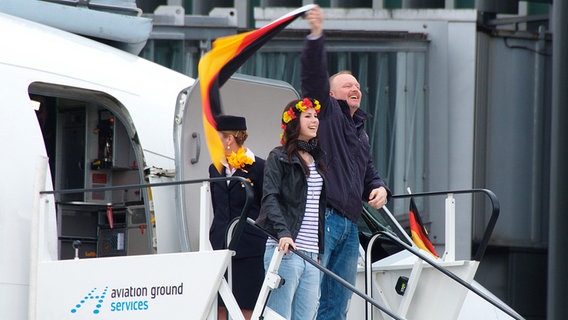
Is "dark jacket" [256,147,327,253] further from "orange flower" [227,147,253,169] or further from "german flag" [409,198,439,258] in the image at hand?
"german flag" [409,198,439,258]

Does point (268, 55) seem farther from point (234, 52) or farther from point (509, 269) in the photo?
point (234, 52)

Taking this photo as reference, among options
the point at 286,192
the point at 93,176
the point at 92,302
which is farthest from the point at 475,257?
the point at 93,176

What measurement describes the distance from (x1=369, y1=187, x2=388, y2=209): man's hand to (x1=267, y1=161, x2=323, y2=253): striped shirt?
647mm

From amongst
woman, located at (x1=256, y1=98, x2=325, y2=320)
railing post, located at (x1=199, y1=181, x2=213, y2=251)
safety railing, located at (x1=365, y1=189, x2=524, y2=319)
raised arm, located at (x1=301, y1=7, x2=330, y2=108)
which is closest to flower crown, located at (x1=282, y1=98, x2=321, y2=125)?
woman, located at (x1=256, y1=98, x2=325, y2=320)

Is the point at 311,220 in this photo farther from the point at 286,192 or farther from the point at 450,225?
the point at 450,225

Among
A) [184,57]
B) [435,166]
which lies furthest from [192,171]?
[435,166]

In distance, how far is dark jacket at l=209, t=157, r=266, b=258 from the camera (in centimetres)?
834

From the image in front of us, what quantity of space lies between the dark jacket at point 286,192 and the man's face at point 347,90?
0.87 meters

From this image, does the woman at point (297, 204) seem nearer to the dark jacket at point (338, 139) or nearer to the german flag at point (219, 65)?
the dark jacket at point (338, 139)

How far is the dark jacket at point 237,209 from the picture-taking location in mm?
8344

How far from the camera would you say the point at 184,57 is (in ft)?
55.7

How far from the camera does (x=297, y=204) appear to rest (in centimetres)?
776

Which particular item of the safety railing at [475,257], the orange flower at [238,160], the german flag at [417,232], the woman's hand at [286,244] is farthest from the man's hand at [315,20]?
the german flag at [417,232]

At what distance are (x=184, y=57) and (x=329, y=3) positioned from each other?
7115 mm
